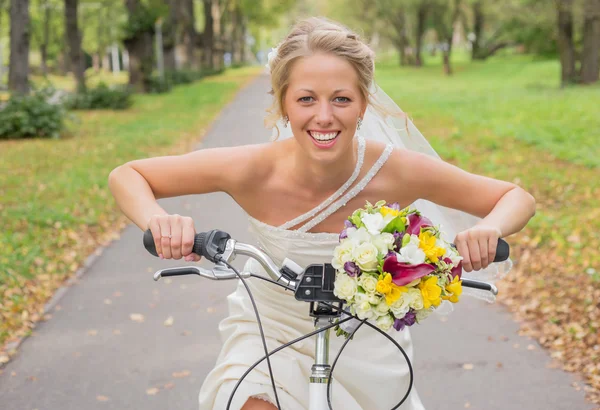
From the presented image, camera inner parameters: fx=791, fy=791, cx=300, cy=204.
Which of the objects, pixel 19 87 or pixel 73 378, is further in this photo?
pixel 19 87

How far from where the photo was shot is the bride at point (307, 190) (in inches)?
99.3

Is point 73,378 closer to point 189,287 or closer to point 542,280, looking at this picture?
point 189,287

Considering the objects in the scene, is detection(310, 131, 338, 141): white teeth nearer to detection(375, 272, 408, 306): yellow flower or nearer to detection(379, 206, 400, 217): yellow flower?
detection(379, 206, 400, 217): yellow flower

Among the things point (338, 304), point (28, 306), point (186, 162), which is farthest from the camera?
point (28, 306)

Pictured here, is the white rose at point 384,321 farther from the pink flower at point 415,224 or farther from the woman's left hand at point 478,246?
the woman's left hand at point 478,246

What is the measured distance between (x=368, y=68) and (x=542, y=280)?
4.82 m

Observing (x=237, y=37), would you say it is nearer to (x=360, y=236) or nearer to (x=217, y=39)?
(x=217, y=39)

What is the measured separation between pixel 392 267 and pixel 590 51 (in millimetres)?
28259

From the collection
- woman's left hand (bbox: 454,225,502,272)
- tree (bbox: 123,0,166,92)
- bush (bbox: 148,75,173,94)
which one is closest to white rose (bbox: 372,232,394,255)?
woman's left hand (bbox: 454,225,502,272)

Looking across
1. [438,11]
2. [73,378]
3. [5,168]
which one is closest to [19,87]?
[5,168]

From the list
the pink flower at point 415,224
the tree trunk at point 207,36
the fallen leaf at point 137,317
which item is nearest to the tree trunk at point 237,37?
the tree trunk at point 207,36

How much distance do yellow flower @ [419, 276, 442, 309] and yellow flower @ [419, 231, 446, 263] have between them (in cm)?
5

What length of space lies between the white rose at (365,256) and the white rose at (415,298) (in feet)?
0.38

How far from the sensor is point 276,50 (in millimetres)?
2797
